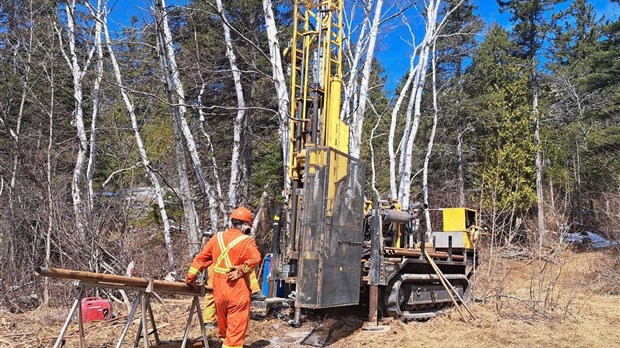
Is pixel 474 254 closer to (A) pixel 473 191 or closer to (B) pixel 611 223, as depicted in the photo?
(B) pixel 611 223

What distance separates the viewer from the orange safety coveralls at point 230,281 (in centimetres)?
613

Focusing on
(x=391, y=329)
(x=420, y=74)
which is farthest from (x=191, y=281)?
(x=420, y=74)

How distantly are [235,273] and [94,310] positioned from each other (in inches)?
134

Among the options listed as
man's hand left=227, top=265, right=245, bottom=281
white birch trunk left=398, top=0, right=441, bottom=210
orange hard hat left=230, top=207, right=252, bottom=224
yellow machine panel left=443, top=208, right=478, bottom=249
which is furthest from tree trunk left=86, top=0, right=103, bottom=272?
white birch trunk left=398, top=0, right=441, bottom=210

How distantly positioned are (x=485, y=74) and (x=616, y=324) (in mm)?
19782

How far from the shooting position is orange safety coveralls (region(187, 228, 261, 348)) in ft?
20.1

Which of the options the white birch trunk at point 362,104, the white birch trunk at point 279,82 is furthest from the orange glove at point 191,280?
the white birch trunk at point 362,104

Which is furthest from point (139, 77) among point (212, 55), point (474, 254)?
point (474, 254)

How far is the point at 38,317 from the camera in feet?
28.4

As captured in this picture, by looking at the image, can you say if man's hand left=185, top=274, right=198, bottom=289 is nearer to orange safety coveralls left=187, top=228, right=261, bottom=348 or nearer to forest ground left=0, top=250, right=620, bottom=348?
orange safety coveralls left=187, top=228, right=261, bottom=348

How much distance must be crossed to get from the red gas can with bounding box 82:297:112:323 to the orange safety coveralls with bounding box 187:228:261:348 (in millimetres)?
2859

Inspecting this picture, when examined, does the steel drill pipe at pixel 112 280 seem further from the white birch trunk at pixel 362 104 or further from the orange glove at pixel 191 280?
the white birch trunk at pixel 362 104

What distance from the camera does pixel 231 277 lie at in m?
6.16

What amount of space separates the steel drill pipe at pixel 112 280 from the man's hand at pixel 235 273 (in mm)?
466
